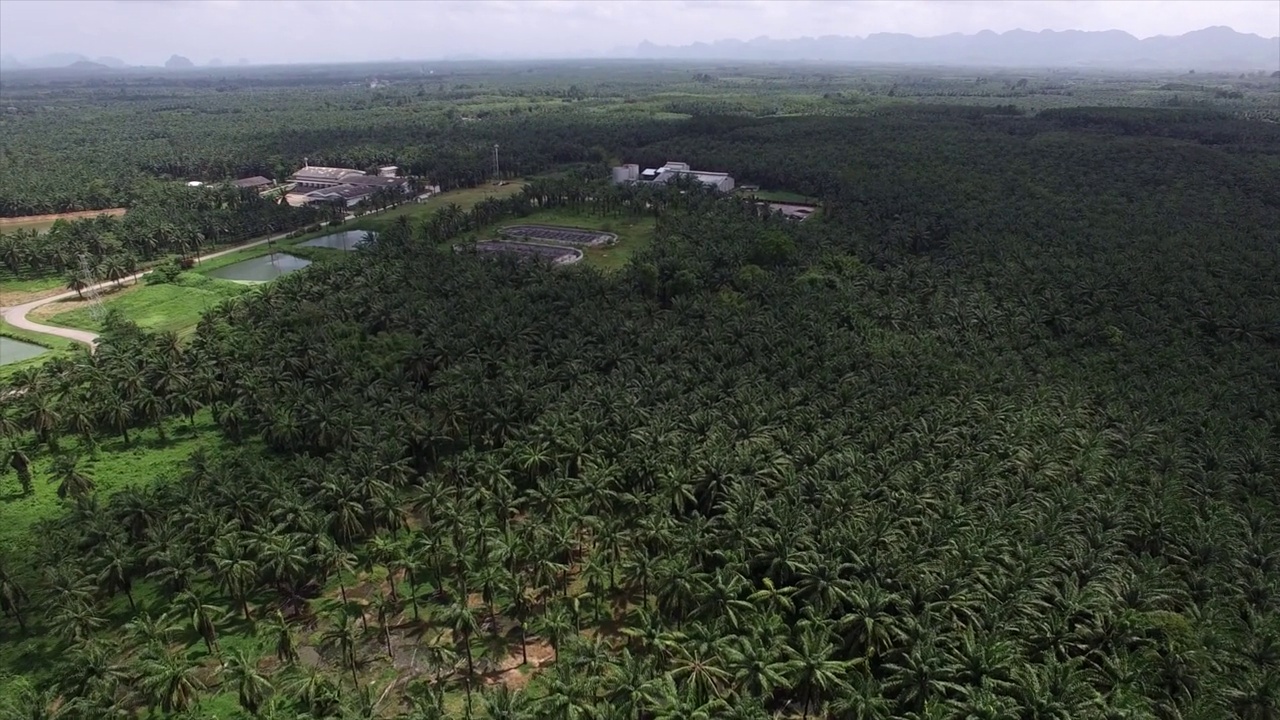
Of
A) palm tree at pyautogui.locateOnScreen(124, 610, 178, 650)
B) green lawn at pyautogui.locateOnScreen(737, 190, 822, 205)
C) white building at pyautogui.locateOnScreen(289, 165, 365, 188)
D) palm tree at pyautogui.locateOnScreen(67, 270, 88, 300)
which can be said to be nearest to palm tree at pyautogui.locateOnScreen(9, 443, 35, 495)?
palm tree at pyautogui.locateOnScreen(124, 610, 178, 650)

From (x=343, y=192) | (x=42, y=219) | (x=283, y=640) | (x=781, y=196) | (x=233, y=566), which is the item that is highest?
(x=781, y=196)

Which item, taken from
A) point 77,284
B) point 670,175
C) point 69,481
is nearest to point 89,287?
point 77,284

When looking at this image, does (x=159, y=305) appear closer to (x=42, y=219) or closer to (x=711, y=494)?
(x=42, y=219)

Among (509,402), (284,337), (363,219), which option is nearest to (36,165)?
(363,219)

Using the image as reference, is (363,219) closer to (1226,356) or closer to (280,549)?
(280,549)

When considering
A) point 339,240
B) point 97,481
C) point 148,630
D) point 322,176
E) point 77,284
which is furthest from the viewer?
point 322,176

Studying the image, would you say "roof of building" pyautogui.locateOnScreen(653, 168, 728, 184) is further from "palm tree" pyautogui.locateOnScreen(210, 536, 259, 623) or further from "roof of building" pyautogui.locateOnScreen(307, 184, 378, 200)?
"palm tree" pyautogui.locateOnScreen(210, 536, 259, 623)

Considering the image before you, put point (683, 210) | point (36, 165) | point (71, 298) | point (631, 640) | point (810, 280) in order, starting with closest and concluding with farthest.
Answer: point (631, 640)
point (810, 280)
point (71, 298)
point (683, 210)
point (36, 165)
